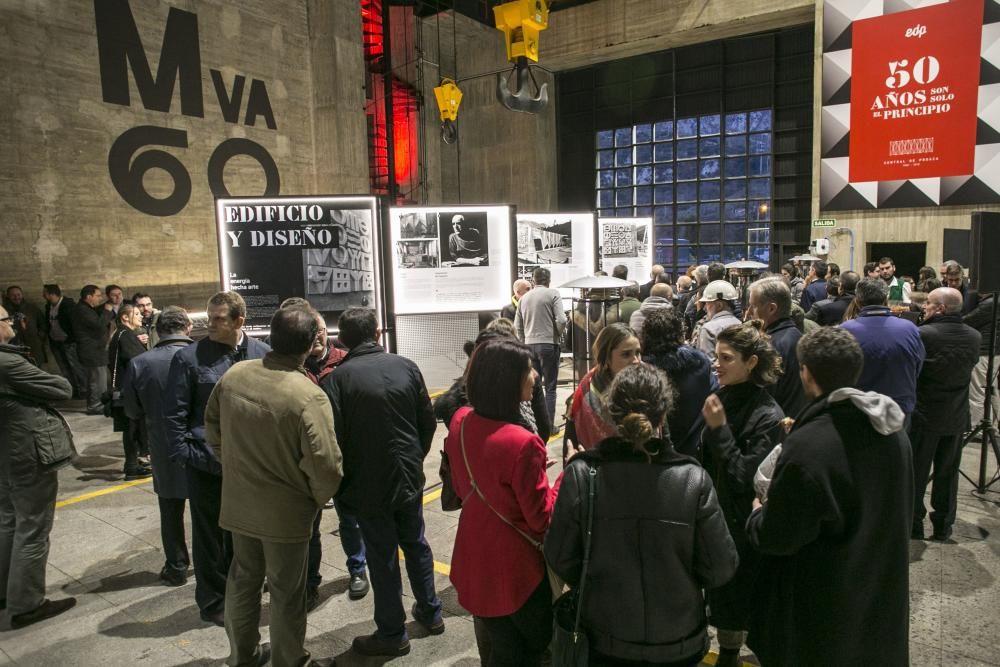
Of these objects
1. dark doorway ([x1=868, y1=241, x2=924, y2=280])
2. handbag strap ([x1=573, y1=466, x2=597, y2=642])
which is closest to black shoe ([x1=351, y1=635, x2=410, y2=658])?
handbag strap ([x1=573, y1=466, x2=597, y2=642])

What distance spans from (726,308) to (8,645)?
16.7ft

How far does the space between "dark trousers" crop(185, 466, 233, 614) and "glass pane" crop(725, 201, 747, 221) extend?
1691 cm

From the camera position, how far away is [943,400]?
14.9 feet

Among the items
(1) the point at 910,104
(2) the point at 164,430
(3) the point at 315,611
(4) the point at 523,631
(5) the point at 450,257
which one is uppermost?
(1) the point at 910,104

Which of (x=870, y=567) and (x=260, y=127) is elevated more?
(x=260, y=127)

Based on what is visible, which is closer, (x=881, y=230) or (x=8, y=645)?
(x=8, y=645)

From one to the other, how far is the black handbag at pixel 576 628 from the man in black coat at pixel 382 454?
52.8 inches

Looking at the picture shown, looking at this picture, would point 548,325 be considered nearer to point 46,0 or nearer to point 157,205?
point 157,205

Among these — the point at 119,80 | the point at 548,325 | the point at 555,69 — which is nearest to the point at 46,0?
the point at 119,80

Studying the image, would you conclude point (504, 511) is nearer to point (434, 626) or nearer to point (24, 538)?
point (434, 626)

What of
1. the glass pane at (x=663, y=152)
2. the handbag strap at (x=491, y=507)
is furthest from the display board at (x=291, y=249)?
the glass pane at (x=663, y=152)

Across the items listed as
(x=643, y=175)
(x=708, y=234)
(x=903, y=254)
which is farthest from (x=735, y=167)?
(x=903, y=254)

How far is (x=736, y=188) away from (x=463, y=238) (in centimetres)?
1278

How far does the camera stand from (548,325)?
23.4ft
